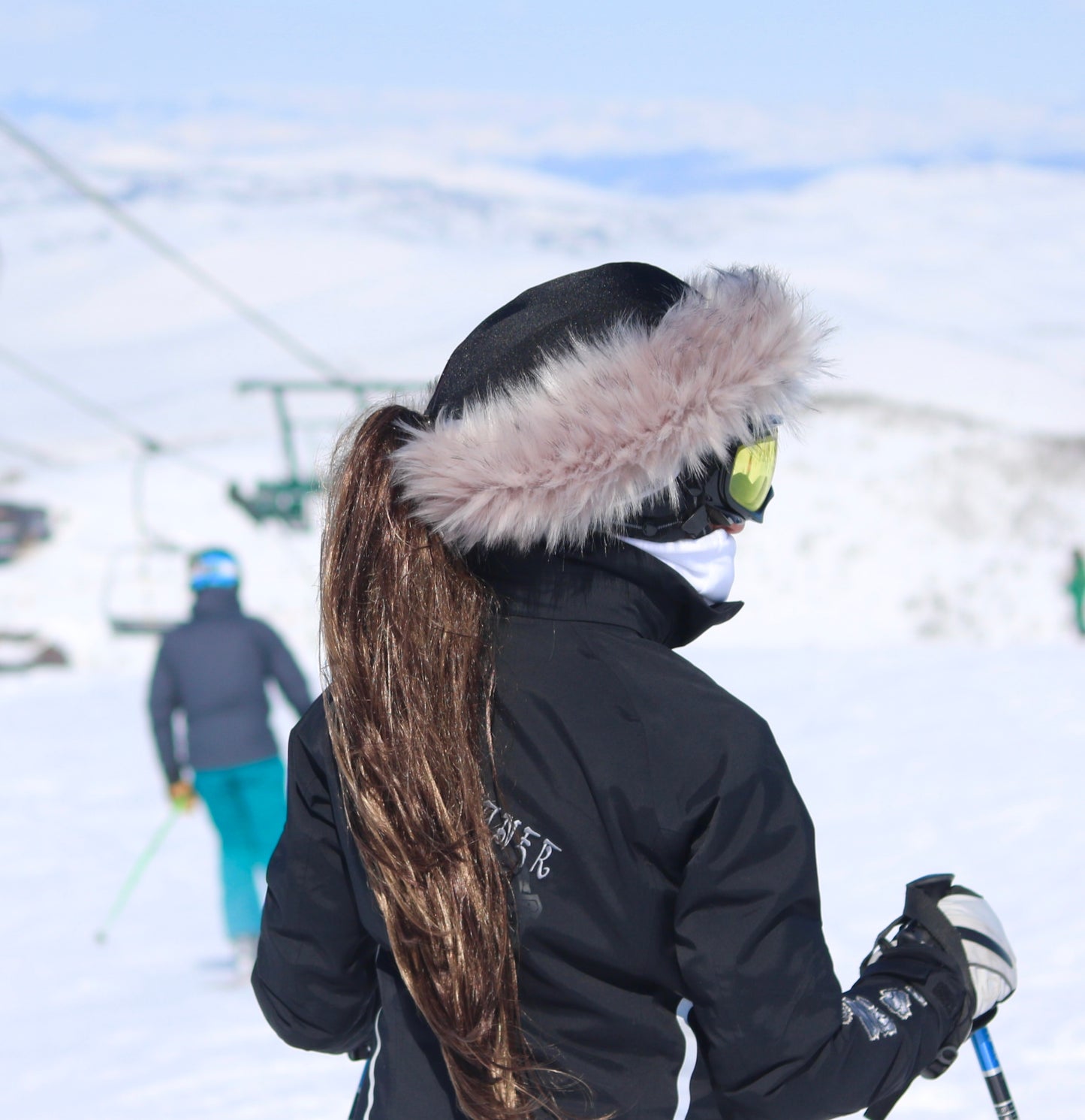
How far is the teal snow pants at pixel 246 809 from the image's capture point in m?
4.55

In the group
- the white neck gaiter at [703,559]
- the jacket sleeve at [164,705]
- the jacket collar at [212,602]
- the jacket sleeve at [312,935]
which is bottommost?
the jacket sleeve at [164,705]

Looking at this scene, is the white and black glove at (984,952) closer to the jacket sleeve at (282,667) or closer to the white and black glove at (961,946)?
the white and black glove at (961,946)

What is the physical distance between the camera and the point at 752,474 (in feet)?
3.84

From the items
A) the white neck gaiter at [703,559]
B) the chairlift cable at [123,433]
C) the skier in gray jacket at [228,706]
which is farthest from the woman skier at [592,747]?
the chairlift cable at [123,433]

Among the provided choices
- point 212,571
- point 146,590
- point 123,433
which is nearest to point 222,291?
point 123,433

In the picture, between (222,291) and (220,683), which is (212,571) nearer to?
(220,683)

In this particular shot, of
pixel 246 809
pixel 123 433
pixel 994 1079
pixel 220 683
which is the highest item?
pixel 994 1079

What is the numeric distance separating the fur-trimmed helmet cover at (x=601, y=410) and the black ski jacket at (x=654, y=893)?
71mm

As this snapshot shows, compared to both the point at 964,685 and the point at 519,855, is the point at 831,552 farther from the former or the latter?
the point at 519,855

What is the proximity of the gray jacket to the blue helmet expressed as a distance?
30 mm

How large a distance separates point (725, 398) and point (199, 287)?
61404 millimetres

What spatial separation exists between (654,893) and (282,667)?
3.76 m

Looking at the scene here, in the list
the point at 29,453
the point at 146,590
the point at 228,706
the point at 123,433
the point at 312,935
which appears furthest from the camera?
the point at 123,433

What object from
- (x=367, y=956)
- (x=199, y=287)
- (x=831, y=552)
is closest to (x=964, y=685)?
(x=367, y=956)
